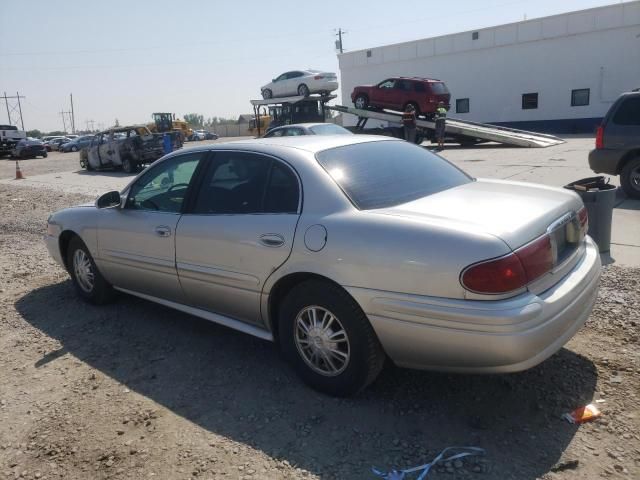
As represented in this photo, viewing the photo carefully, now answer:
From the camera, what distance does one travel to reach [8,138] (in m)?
35.3

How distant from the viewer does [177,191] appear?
13.4ft

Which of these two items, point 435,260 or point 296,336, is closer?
point 435,260

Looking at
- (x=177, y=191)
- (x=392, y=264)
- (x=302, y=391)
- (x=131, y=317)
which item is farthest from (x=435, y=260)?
(x=131, y=317)

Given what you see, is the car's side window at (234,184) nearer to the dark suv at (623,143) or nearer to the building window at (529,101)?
the dark suv at (623,143)

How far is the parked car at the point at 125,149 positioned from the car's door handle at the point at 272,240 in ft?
55.7

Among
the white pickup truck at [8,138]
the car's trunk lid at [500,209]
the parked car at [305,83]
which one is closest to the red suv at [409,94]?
the parked car at [305,83]

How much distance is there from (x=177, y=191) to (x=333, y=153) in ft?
4.52

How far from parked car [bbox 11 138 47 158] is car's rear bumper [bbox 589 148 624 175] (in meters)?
34.6

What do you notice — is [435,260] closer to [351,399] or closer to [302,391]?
[351,399]

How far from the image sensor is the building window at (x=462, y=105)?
110 feet

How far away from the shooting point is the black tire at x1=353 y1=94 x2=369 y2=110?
24484 millimetres

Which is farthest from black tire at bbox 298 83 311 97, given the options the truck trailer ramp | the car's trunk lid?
the car's trunk lid

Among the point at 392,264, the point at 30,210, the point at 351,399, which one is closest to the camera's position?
the point at 392,264

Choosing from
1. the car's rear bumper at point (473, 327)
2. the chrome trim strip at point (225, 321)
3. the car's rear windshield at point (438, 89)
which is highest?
the car's rear windshield at point (438, 89)
